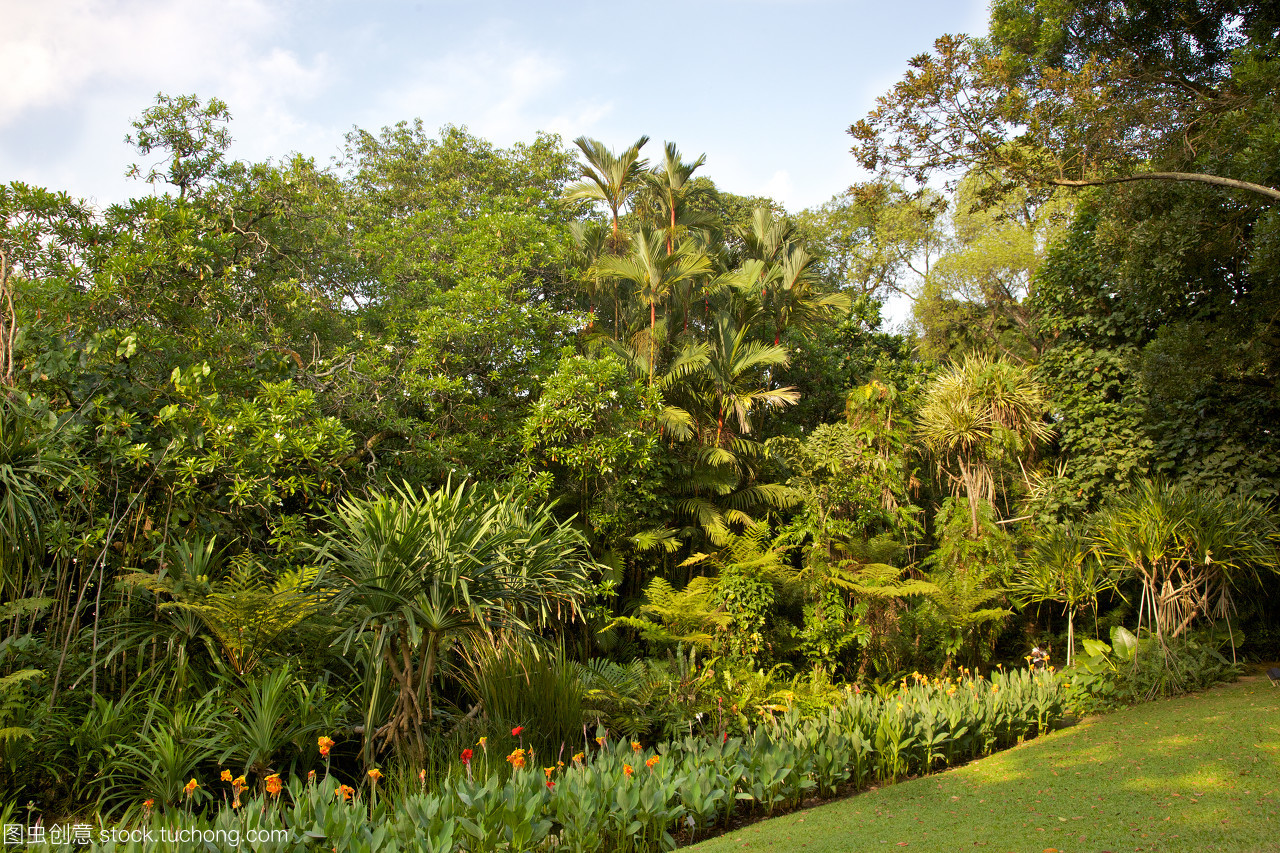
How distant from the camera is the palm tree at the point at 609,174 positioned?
38.5ft

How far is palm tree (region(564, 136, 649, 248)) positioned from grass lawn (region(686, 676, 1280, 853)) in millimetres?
9338

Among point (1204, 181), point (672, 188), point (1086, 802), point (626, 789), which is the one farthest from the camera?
point (672, 188)

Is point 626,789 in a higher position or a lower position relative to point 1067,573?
lower

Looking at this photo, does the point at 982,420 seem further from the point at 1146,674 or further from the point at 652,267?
the point at 652,267

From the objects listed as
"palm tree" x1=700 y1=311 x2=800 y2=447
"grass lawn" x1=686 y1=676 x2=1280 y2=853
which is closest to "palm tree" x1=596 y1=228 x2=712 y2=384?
"palm tree" x1=700 y1=311 x2=800 y2=447

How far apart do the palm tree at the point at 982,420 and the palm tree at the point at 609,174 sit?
5765mm

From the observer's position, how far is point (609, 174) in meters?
11.8

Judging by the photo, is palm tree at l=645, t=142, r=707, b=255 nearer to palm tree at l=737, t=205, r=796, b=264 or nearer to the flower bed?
palm tree at l=737, t=205, r=796, b=264

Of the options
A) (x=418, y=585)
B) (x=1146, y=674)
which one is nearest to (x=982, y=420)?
(x=1146, y=674)

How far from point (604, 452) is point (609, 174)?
5.22 m

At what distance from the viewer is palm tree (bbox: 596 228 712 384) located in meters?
10.8

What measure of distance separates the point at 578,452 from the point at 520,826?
568cm

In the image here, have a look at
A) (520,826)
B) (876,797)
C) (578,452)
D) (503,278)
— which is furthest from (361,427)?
(876,797)

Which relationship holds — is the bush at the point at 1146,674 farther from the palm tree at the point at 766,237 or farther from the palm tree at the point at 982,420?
the palm tree at the point at 766,237
